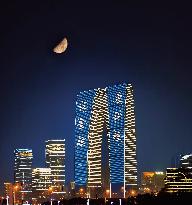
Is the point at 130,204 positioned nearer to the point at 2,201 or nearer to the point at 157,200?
the point at 157,200

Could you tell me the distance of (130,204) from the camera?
9531cm

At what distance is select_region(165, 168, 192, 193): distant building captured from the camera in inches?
6679

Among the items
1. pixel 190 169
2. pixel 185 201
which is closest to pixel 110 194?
pixel 190 169

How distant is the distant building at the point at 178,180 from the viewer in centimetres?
16964

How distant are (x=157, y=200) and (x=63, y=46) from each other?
122 feet

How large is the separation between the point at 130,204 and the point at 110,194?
101558mm

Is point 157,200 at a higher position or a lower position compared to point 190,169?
lower

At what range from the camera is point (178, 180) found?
17300cm

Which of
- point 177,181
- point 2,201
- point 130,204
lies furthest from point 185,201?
point 177,181

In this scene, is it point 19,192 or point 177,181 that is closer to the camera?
point 177,181

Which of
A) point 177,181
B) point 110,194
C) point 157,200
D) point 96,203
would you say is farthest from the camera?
point 110,194

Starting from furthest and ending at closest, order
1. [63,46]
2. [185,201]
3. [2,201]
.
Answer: [2,201] < [185,201] < [63,46]

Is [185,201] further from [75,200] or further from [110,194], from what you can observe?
[110,194]

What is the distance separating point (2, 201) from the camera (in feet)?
301
